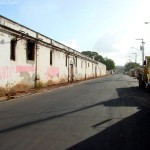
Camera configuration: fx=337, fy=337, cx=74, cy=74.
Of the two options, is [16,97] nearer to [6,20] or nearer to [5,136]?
[6,20]

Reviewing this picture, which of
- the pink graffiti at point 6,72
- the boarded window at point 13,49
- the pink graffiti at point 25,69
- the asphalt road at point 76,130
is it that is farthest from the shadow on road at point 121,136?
the pink graffiti at point 25,69

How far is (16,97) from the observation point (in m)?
21.5

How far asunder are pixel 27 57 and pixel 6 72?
16.9 ft

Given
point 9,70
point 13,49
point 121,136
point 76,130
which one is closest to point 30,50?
point 13,49

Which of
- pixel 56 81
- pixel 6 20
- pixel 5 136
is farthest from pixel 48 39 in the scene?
pixel 5 136

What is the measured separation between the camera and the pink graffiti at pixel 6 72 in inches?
901

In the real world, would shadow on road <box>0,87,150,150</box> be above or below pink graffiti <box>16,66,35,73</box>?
below

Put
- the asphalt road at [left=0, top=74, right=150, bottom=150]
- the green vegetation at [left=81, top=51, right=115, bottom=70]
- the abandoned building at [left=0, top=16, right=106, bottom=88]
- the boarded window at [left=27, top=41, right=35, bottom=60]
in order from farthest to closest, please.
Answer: the green vegetation at [left=81, top=51, right=115, bottom=70] < the boarded window at [left=27, top=41, right=35, bottom=60] < the abandoned building at [left=0, top=16, right=106, bottom=88] < the asphalt road at [left=0, top=74, right=150, bottom=150]

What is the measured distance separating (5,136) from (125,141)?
2.98 meters

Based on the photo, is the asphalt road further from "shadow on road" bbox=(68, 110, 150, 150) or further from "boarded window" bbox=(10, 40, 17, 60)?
"boarded window" bbox=(10, 40, 17, 60)

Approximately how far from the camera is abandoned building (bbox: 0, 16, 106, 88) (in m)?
23.4

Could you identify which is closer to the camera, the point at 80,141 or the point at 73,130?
the point at 80,141

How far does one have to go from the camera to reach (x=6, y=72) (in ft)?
77.6

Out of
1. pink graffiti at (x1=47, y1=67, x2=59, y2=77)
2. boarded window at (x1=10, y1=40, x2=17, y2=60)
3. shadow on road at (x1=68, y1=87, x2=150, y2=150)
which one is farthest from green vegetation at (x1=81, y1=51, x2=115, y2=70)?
shadow on road at (x1=68, y1=87, x2=150, y2=150)
